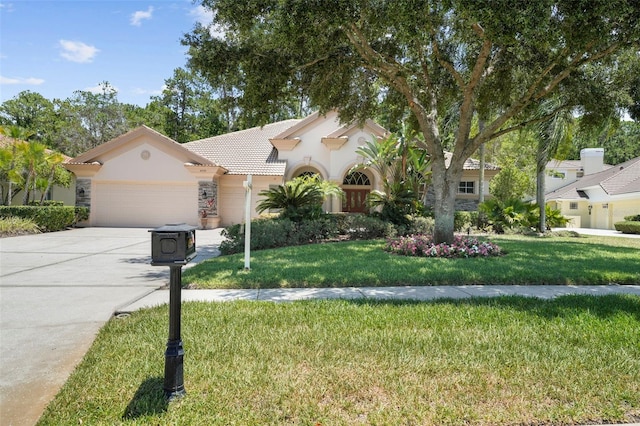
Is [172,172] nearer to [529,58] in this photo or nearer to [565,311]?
[529,58]

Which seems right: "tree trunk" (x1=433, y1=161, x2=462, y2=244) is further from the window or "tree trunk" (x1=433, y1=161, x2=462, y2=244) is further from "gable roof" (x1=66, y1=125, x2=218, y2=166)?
the window

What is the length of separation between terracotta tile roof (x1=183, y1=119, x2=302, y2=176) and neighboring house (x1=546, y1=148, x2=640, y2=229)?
58.3ft

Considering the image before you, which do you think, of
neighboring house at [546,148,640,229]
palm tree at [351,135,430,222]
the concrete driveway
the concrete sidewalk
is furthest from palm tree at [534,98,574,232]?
the concrete driveway

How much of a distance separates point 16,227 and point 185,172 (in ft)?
25.5

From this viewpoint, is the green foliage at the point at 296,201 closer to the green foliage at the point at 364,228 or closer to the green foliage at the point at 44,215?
the green foliage at the point at 364,228

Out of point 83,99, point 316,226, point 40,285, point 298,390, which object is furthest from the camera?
point 83,99

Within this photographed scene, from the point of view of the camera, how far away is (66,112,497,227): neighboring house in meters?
21.2

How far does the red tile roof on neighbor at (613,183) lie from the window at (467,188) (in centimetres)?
1160

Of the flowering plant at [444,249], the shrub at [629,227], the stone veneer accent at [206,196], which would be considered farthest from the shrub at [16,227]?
the shrub at [629,227]

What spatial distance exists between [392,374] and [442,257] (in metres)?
6.74

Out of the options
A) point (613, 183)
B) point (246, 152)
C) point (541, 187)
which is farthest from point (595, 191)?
point (246, 152)

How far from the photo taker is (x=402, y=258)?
9.20 meters

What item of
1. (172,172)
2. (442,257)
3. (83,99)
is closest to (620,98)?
(442,257)

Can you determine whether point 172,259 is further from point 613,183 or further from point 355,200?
point 613,183
